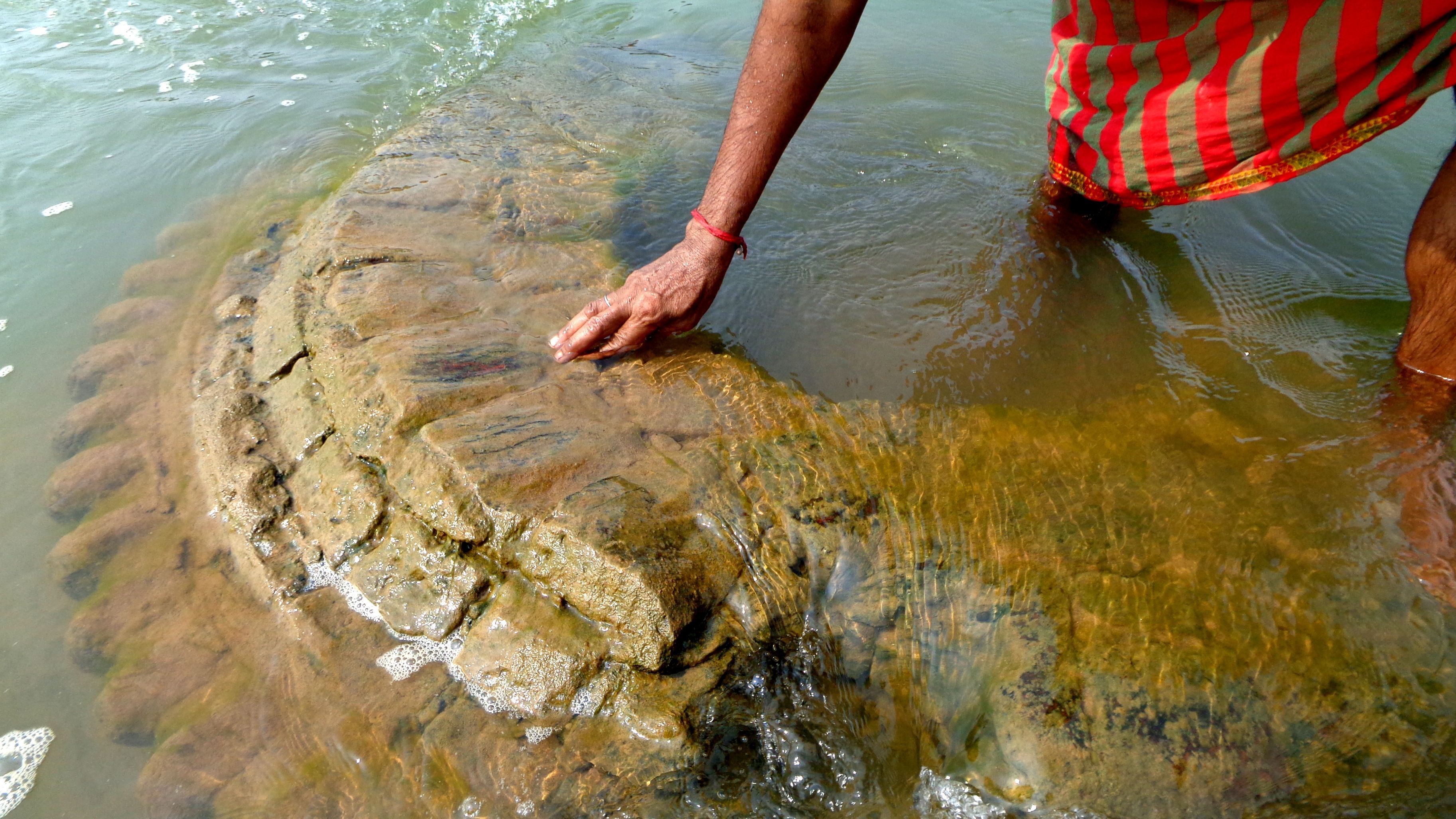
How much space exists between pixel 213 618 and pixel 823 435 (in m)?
1.40

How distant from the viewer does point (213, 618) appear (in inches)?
65.7

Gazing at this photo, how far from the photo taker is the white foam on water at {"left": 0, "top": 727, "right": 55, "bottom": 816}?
147 cm

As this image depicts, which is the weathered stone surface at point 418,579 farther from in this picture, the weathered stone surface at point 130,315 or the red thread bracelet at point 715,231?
the weathered stone surface at point 130,315

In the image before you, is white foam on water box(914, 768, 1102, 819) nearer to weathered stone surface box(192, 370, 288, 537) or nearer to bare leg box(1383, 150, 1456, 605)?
bare leg box(1383, 150, 1456, 605)

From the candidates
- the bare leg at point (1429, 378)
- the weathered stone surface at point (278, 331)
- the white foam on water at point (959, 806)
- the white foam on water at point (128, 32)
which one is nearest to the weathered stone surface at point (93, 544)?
the weathered stone surface at point (278, 331)

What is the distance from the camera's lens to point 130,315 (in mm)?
2539

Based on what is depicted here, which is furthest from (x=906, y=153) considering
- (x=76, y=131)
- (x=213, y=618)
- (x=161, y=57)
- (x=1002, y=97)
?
(x=161, y=57)

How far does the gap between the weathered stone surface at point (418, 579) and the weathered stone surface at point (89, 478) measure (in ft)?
2.69

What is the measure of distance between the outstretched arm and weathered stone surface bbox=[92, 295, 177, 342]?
1.52m

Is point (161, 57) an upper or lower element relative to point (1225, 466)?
upper

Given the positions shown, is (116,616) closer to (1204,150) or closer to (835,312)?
(835,312)

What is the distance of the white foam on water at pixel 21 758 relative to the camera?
147 centimetres

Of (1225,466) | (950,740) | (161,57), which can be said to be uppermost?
(161,57)

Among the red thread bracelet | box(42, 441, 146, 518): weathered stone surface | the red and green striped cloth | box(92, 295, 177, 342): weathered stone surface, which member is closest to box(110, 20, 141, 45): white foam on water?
box(92, 295, 177, 342): weathered stone surface
